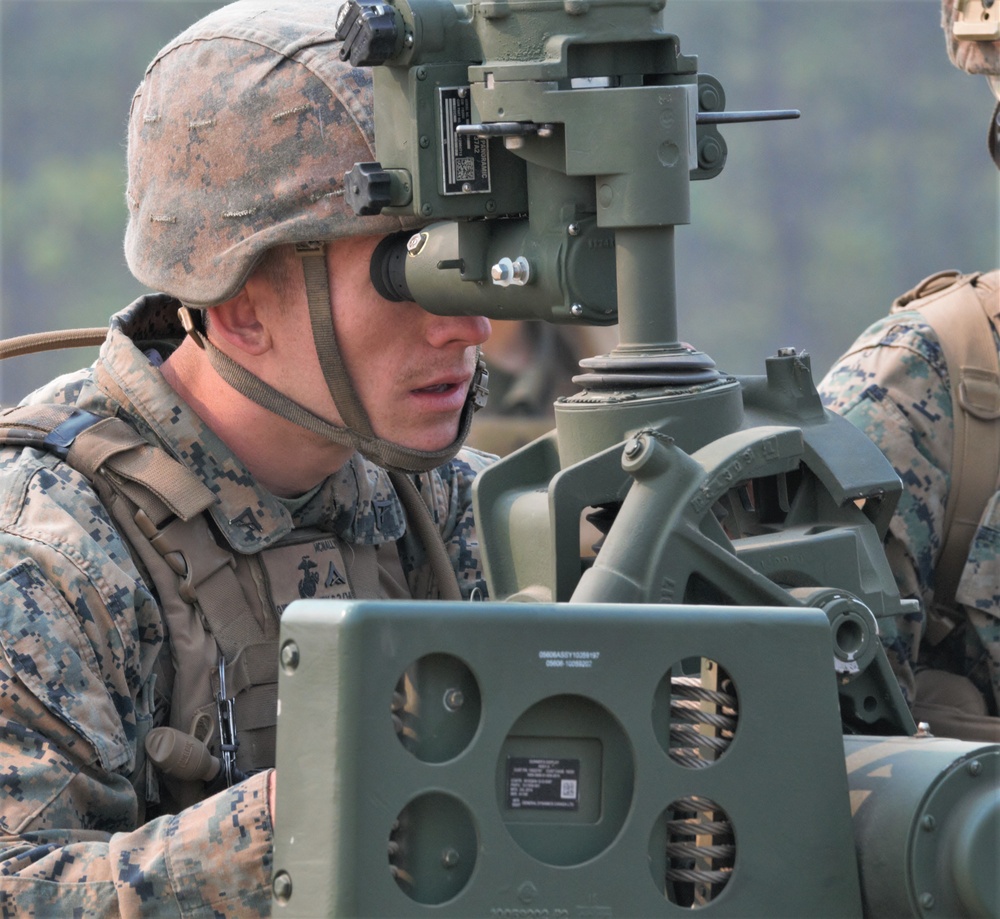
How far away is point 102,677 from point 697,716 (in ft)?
4.14

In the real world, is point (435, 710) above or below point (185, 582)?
below

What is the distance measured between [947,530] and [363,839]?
2517 millimetres

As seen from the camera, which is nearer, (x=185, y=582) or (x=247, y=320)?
(x=185, y=582)

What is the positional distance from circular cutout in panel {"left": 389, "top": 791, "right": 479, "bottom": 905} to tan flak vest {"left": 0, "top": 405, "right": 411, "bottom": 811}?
1186 mm

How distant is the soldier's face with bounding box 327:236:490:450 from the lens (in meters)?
3.16

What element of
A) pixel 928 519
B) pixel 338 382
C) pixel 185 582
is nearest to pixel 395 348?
pixel 338 382

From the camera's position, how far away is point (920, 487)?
3990mm

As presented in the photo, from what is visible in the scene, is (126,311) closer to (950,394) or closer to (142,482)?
(142,482)

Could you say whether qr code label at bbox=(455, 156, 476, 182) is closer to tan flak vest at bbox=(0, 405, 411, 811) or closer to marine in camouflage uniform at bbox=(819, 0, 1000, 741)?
tan flak vest at bbox=(0, 405, 411, 811)

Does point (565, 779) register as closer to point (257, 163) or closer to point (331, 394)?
point (331, 394)

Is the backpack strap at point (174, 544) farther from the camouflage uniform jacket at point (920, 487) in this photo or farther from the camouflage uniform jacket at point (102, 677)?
the camouflage uniform jacket at point (920, 487)

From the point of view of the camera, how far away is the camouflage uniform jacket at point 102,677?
258 centimetres

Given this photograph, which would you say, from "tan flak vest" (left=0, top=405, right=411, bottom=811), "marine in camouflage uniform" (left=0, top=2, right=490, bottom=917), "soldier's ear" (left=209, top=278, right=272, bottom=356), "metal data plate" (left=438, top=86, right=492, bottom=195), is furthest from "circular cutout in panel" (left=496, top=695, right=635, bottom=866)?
"soldier's ear" (left=209, top=278, right=272, bottom=356)

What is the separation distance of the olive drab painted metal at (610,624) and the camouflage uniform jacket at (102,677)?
0.62 metres
